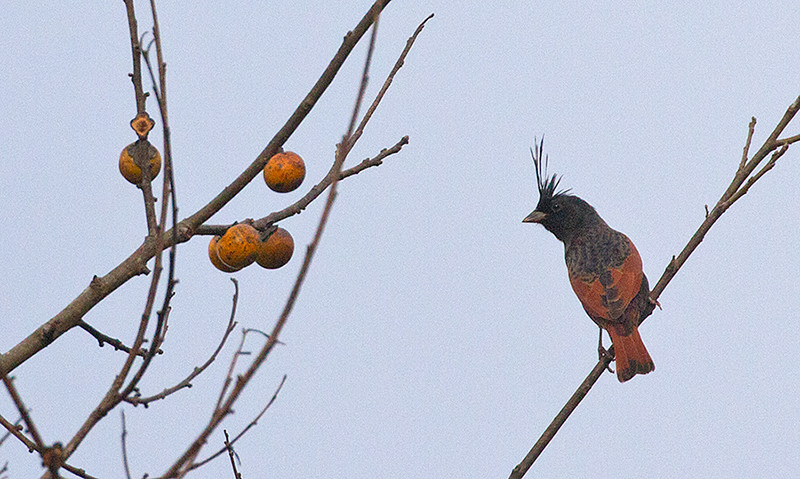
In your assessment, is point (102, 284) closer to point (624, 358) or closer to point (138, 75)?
point (138, 75)

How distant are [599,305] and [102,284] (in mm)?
3896

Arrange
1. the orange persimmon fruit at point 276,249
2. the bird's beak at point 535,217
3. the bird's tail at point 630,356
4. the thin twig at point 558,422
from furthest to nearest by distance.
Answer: the bird's beak at point 535,217 < the bird's tail at point 630,356 < the orange persimmon fruit at point 276,249 < the thin twig at point 558,422

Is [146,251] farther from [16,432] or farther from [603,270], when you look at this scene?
[603,270]

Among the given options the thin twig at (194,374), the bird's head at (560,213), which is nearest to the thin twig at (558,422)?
the thin twig at (194,374)

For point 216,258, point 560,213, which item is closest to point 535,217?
point 560,213

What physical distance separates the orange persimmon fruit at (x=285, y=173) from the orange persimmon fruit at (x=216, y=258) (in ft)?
0.98

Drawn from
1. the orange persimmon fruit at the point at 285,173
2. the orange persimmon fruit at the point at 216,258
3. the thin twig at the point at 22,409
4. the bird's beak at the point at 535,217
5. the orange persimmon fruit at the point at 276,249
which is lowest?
the thin twig at the point at 22,409

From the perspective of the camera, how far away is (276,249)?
3.17 meters

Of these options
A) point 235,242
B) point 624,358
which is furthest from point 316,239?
point 624,358

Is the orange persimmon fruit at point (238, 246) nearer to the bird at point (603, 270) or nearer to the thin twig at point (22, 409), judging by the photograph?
the thin twig at point (22, 409)

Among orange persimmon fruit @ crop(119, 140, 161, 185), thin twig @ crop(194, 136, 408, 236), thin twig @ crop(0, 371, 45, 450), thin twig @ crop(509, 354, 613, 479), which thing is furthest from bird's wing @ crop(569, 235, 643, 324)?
thin twig @ crop(0, 371, 45, 450)

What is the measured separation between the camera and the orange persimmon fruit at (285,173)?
3273mm

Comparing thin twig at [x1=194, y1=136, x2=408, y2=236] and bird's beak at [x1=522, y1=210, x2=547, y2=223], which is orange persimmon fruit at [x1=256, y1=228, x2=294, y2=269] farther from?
bird's beak at [x1=522, y1=210, x2=547, y2=223]

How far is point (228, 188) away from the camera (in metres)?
2.80
